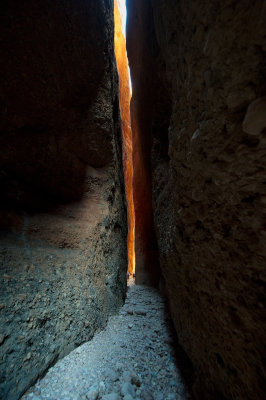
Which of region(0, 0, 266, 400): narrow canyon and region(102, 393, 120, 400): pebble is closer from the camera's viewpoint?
region(0, 0, 266, 400): narrow canyon

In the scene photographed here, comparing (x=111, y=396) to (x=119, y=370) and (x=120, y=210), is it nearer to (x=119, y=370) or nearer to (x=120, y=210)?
(x=119, y=370)

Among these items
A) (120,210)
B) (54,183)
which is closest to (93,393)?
(54,183)

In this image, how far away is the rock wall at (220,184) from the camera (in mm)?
536

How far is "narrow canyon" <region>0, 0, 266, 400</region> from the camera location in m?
0.60

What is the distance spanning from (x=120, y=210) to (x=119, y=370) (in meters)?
1.65

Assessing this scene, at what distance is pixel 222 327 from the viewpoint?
2.56 ft

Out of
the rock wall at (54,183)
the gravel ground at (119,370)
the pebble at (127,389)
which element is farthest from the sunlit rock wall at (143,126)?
the pebble at (127,389)

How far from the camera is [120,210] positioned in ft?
8.15

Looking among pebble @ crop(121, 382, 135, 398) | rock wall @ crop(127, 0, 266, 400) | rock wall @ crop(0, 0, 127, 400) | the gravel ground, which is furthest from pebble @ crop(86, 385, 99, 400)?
rock wall @ crop(127, 0, 266, 400)

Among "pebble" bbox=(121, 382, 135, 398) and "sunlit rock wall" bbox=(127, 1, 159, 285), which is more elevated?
"sunlit rock wall" bbox=(127, 1, 159, 285)

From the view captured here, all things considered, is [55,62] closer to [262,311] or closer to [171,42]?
[171,42]

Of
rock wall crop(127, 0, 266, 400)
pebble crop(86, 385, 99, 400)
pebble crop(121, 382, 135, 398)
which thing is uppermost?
rock wall crop(127, 0, 266, 400)

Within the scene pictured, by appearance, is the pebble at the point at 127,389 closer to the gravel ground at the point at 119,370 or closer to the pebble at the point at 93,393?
the gravel ground at the point at 119,370

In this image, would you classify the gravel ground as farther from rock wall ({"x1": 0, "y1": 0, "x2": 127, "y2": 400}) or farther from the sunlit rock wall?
the sunlit rock wall
